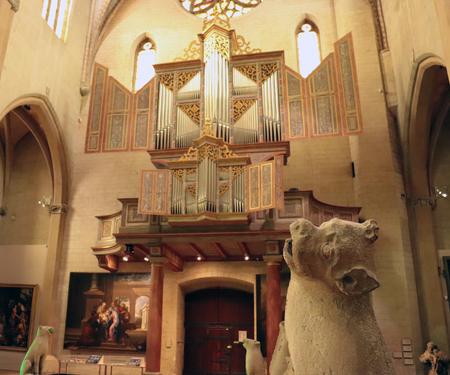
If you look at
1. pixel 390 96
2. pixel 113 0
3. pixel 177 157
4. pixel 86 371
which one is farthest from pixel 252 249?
pixel 113 0

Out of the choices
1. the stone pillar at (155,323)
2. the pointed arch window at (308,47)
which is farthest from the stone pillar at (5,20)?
the pointed arch window at (308,47)

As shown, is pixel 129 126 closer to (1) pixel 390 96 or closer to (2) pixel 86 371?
(2) pixel 86 371

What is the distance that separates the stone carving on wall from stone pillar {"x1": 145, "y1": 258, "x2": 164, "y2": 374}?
19.7ft

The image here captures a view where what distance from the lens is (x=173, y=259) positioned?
11.6 metres

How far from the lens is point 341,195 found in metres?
12.3

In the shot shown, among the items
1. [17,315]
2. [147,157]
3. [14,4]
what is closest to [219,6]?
[147,157]

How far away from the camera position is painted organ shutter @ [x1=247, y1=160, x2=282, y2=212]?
31.3 ft

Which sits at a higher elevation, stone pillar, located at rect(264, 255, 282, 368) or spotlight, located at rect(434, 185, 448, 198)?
spotlight, located at rect(434, 185, 448, 198)

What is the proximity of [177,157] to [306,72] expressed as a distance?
219 inches

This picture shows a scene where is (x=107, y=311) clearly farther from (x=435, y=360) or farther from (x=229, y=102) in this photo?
(x=435, y=360)

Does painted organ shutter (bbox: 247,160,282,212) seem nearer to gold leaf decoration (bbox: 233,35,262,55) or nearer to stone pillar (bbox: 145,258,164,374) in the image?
stone pillar (bbox: 145,258,164,374)

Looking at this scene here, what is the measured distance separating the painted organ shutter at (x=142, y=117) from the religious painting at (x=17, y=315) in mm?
5250

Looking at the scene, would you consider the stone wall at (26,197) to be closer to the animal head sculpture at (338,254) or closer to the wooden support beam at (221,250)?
the wooden support beam at (221,250)

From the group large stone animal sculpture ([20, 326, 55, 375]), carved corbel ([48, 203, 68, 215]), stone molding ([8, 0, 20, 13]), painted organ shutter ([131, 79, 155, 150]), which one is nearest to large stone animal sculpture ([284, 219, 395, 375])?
large stone animal sculpture ([20, 326, 55, 375])
